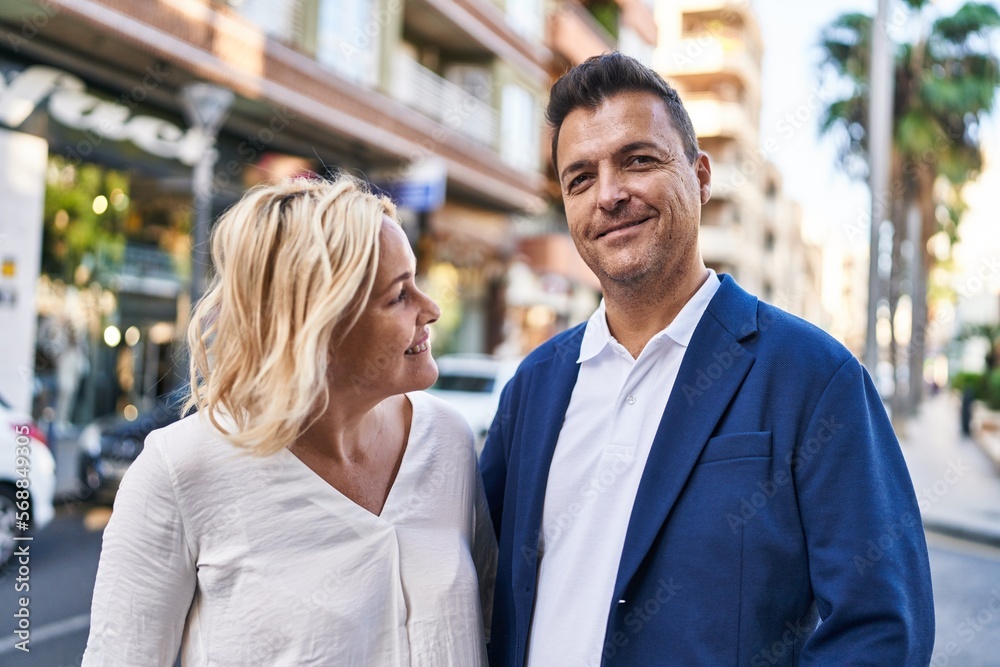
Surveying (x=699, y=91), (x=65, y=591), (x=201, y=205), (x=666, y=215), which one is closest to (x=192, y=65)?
(x=201, y=205)

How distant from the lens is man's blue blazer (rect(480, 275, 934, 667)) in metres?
1.56

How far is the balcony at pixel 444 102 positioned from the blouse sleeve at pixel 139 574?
15.4 metres

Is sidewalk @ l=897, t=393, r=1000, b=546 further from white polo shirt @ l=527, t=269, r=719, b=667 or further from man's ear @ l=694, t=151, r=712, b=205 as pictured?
white polo shirt @ l=527, t=269, r=719, b=667

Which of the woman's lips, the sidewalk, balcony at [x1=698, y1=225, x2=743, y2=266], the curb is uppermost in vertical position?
balcony at [x1=698, y1=225, x2=743, y2=266]

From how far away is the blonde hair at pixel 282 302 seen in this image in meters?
1.68

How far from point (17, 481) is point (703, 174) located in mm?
6335

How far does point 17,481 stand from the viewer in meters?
6.68

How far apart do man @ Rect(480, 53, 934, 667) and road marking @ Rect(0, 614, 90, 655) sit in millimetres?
4391

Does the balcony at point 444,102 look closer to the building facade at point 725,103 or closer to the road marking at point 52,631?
the road marking at point 52,631

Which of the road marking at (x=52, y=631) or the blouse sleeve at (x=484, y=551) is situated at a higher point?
the blouse sleeve at (x=484, y=551)

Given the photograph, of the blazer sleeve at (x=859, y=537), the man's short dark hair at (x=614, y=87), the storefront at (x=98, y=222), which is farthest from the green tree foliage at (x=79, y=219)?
the blazer sleeve at (x=859, y=537)

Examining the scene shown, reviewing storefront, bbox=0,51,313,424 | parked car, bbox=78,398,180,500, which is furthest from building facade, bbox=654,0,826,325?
parked car, bbox=78,398,180,500

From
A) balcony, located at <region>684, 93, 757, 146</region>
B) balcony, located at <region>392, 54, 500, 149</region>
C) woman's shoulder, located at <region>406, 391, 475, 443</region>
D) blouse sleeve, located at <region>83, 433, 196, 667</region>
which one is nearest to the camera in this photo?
blouse sleeve, located at <region>83, 433, 196, 667</region>

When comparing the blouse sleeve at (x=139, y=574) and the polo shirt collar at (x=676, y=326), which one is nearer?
the blouse sleeve at (x=139, y=574)
